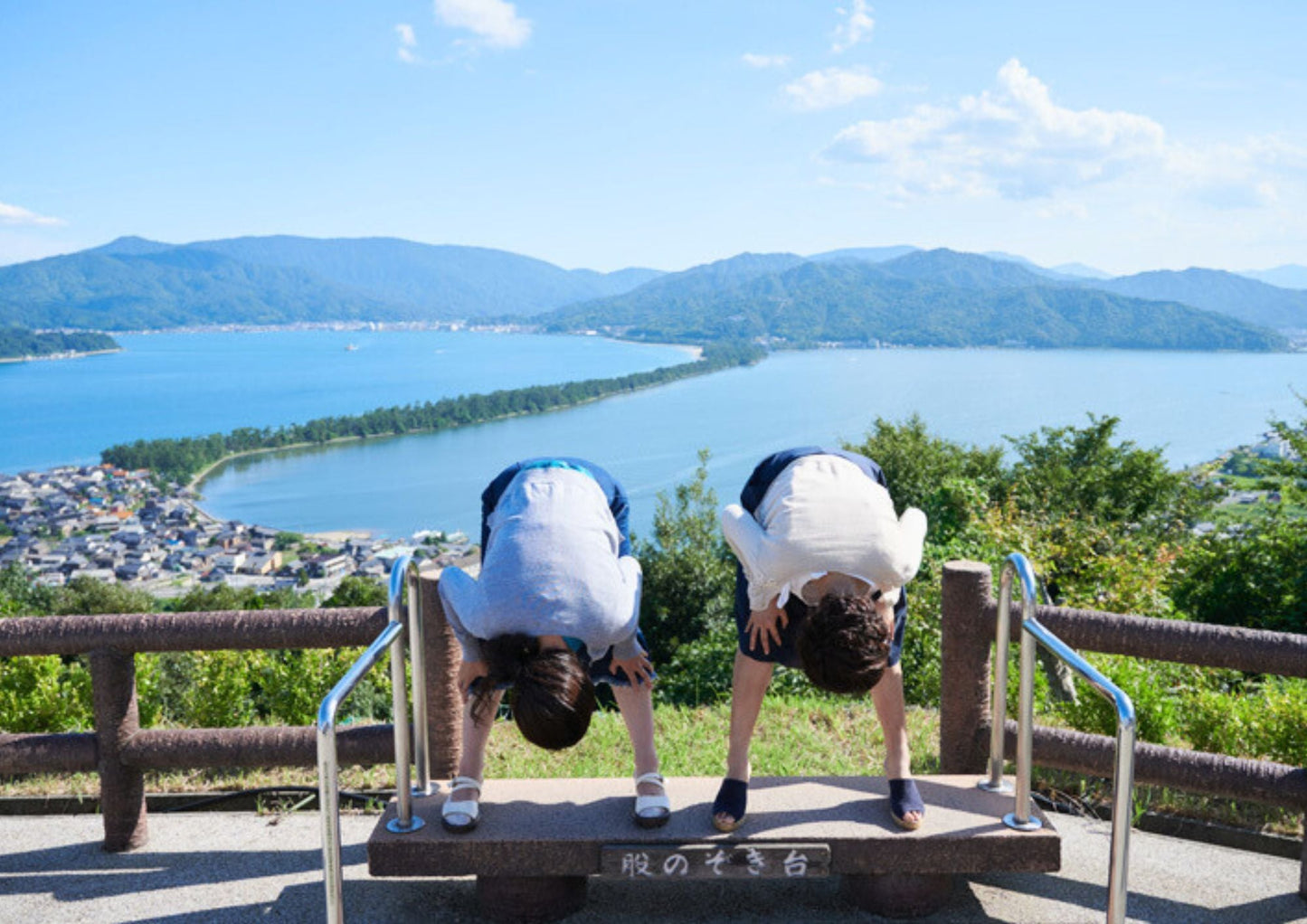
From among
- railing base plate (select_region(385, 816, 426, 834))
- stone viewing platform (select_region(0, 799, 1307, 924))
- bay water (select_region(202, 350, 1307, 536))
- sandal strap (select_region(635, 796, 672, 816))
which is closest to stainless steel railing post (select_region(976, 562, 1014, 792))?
stone viewing platform (select_region(0, 799, 1307, 924))

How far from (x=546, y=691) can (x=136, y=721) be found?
192cm

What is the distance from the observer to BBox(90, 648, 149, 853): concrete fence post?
3.22 m

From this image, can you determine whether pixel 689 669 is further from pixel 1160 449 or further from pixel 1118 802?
pixel 1160 449

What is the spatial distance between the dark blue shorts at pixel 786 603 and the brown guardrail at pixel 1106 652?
471 mm

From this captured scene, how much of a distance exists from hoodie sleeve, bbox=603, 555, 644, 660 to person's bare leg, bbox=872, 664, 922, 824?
27.1 inches

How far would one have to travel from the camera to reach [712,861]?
257 centimetres

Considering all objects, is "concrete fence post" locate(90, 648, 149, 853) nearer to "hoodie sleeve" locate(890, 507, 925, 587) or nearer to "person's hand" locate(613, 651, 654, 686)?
"person's hand" locate(613, 651, 654, 686)

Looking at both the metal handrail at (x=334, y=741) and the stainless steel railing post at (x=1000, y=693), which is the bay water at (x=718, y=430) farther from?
the metal handrail at (x=334, y=741)

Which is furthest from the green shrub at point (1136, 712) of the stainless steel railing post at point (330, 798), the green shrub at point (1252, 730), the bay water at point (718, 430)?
the bay water at point (718, 430)

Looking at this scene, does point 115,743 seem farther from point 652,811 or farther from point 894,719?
point 894,719

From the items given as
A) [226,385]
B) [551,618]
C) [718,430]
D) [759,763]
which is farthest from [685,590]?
[226,385]

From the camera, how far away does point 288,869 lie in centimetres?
311

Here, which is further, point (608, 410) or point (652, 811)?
point (608, 410)

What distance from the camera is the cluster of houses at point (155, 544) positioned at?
5169 cm
